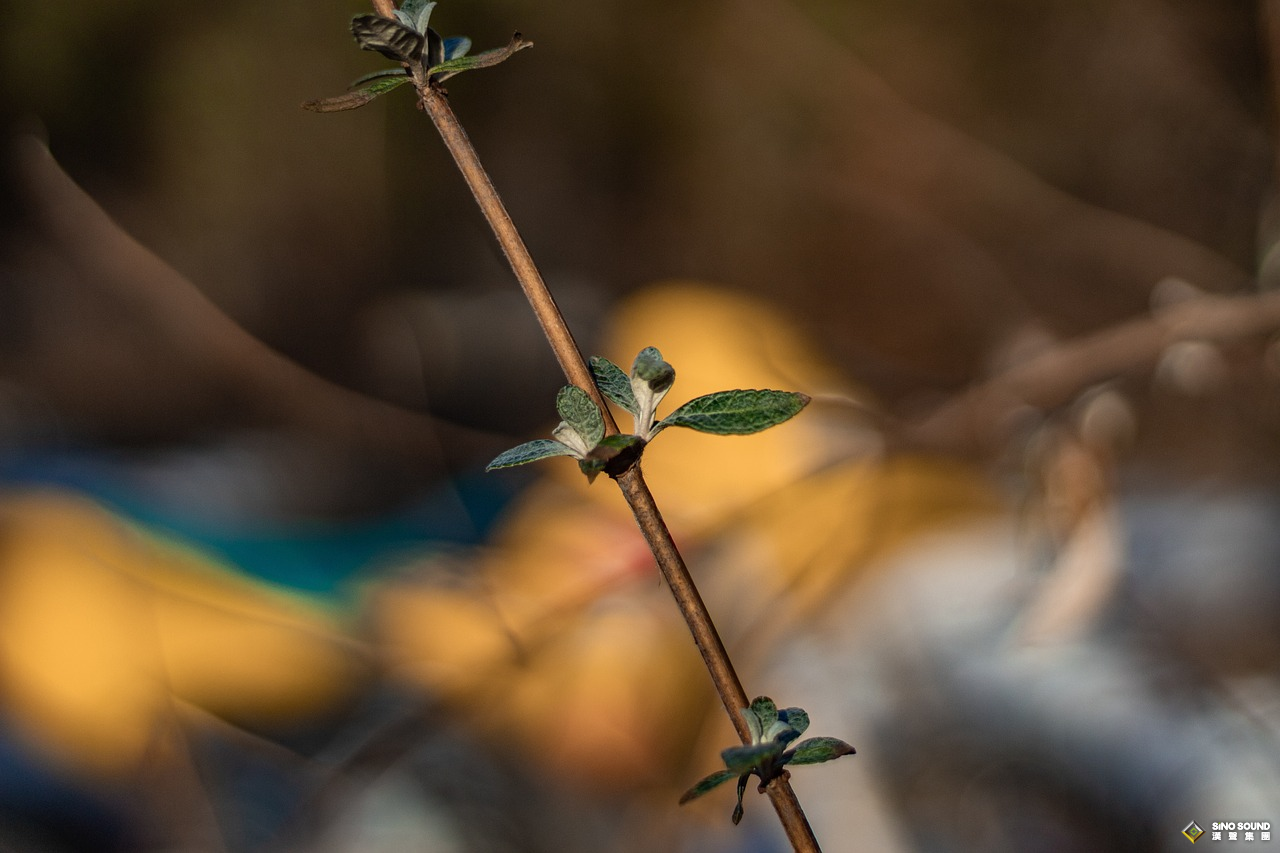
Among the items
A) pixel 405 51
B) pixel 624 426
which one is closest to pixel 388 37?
pixel 405 51

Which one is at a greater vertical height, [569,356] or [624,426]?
[624,426]

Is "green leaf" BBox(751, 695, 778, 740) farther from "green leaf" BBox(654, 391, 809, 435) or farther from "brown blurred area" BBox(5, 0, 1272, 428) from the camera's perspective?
"brown blurred area" BBox(5, 0, 1272, 428)

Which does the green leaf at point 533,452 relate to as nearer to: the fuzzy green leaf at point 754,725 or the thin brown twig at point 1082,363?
the fuzzy green leaf at point 754,725

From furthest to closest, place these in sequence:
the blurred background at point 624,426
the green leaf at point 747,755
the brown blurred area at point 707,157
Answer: the brown blurred area at point 707,157 → the blurred background at point 624,426 → the green leaf at point 747,755

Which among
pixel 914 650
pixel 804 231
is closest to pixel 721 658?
pixel 914 650

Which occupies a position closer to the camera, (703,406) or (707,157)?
(703,406)

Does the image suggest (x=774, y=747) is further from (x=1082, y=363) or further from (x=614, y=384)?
(x=1082, y=363)

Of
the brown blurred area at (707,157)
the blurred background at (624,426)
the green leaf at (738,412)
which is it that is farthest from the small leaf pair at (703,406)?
the brown blurred area at (707,157)
